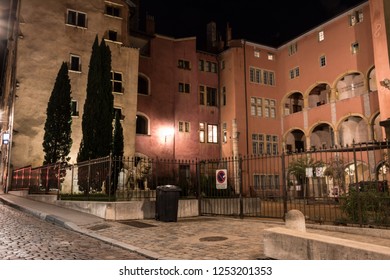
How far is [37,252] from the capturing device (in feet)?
22.9

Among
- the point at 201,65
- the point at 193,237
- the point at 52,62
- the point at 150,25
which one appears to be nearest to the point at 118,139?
the point at 52,62

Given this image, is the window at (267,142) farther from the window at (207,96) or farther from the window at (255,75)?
the window at (255,75)

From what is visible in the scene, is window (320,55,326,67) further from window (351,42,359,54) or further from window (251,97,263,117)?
window (251,97,263,117)

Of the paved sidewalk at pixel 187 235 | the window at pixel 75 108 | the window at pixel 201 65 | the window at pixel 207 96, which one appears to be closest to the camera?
the paved sidewalk at pixel 187 235

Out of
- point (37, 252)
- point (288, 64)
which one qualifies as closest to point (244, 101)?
point (288, 64)

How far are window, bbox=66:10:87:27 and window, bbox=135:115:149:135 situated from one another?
870cm

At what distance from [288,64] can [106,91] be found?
21160 millimetres

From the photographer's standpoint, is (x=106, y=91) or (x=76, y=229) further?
(x=106, y=91)

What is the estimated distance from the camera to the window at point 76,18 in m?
27.4

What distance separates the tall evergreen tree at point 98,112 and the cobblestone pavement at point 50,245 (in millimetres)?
9640

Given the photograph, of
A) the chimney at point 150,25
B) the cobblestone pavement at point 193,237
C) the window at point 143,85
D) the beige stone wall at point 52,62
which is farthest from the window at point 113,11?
the cobblestone pavement at point 193,237

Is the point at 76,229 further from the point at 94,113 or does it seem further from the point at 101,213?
the point at 94,113

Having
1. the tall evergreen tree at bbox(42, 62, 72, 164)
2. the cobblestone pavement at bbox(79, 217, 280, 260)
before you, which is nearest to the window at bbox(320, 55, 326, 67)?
the tall evergreen tree at bbox(42, 62, 72, 164)

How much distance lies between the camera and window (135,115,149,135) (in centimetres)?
3100
